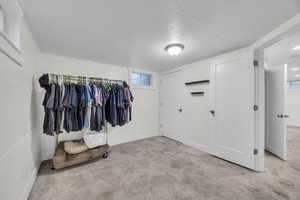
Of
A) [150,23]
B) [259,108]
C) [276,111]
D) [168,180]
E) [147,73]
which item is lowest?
[168,180]

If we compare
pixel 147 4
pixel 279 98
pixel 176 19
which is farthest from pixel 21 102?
pixel 279 98

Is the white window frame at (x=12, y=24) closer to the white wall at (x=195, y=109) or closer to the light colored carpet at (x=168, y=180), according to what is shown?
the light colored carpet at (x=168, y=180)

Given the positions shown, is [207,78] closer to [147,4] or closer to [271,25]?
[271,25]

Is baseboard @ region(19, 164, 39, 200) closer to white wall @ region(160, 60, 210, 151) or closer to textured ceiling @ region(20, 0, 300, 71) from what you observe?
textured ceiling @ region(20, 0, 300, 71)

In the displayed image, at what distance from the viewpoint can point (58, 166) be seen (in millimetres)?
1951

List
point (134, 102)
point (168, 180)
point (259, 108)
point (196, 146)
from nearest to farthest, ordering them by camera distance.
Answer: point (168, 180), point (259, 108), point (196, 146), point (134, 102)

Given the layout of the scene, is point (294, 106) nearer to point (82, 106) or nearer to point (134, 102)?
point (134, 102)

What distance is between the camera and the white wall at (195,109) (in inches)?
111

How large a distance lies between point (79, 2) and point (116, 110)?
184cm

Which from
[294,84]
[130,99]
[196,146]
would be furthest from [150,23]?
[294,84]

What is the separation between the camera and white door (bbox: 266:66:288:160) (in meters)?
2.40

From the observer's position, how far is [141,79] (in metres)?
3.88

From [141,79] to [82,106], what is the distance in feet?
7.00

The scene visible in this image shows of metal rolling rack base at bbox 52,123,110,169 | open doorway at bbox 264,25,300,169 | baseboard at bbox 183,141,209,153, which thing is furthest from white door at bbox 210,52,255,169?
metal rolling rack base at bbox 52,123,110,169
